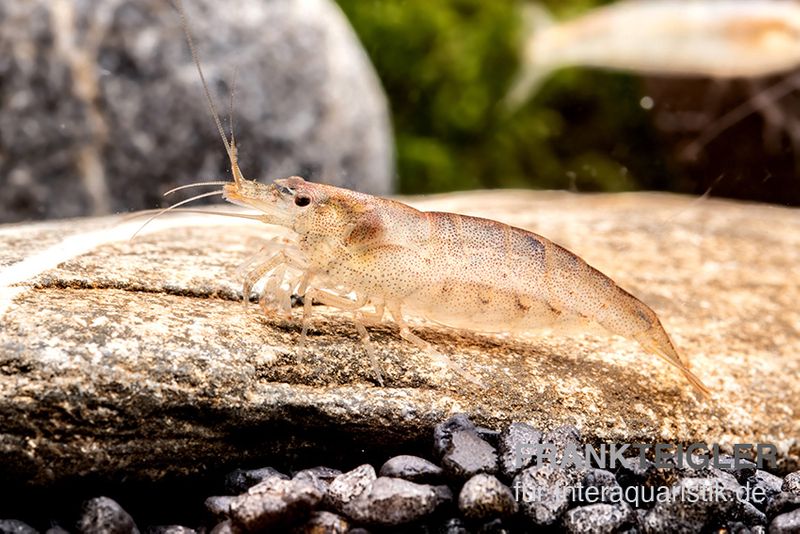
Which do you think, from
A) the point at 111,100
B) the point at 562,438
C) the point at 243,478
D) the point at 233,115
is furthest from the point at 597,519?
the point at 111,100

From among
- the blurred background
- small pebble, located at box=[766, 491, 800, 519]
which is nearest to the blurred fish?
the blurred background

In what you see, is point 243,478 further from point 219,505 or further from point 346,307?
point 346,307

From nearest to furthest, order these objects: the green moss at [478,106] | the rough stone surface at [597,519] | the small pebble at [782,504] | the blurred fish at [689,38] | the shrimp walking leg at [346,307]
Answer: the rough stone surface at [597,519]
the small pebble at [782,504]
the shrimp walking leg at [346,307]
the blurred fish at [689,38]
the green moss at [478,106]

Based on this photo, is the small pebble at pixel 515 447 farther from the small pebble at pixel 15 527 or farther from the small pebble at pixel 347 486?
the small pebble at pixel 15 527

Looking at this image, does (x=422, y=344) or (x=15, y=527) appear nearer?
(x=15, y=527)

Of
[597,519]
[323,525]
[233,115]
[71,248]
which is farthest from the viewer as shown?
[233,115]

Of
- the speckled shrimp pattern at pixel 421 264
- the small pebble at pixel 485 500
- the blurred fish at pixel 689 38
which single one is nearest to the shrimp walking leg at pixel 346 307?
the speckled shrimp pattern at pixel 421 264

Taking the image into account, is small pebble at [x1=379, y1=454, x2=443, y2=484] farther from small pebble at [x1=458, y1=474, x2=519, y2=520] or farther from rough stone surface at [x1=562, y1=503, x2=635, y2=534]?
rough stone surface at [x1=562, y1=503, x2=635, y2=534]
